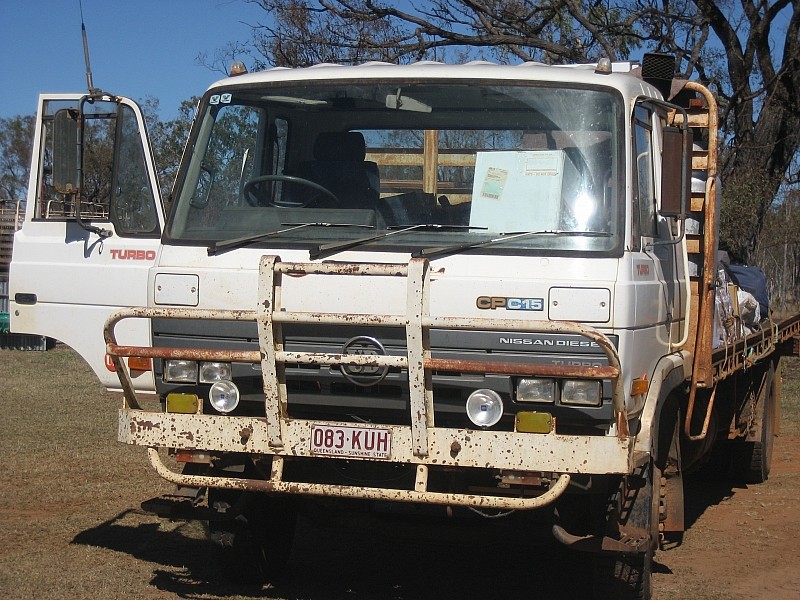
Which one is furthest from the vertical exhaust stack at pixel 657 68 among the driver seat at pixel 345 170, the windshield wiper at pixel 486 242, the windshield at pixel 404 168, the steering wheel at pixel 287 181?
the steering wheel at pixel 287 181

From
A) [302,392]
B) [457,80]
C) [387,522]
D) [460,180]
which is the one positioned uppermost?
[457,80]

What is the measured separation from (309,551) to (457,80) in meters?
3.22

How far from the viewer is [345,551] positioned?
23.2 feet

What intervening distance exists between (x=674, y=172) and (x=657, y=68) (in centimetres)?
93

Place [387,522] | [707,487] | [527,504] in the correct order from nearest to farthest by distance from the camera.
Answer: [527,504]
[387,522]
[707,487]

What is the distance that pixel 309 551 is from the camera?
708 cm

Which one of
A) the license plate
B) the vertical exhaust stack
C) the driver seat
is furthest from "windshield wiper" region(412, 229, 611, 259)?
the vertical exhaust stack

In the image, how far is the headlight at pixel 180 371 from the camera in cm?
521

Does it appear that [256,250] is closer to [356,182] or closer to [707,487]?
[356,182]

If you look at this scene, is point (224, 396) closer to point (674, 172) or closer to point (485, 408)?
point (485, 408)

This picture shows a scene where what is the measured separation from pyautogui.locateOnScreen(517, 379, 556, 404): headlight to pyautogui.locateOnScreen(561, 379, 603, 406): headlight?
0.17 feet

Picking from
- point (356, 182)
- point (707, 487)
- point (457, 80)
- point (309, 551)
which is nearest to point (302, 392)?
point (356, 182)

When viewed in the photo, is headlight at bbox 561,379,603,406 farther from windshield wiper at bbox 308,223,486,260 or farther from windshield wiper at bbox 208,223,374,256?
windshield wiper at bbox 208,223,374,256

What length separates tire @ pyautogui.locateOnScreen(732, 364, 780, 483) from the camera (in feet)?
30.5
